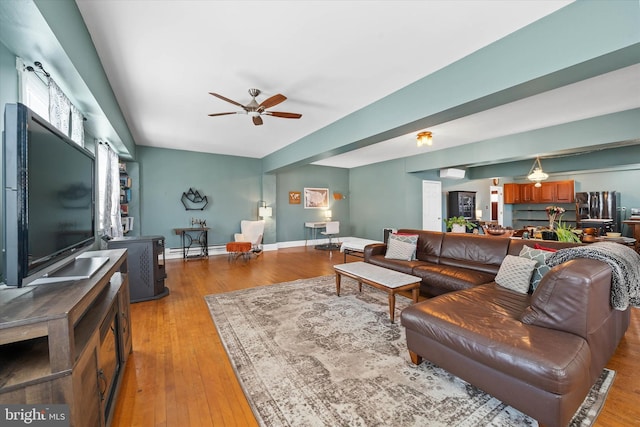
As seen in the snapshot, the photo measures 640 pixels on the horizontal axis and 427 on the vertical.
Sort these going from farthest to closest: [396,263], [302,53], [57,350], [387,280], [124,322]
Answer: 1. [396,263]
2. [387,280]
3. [302,53]
4. [124,322]
5. [57,350]

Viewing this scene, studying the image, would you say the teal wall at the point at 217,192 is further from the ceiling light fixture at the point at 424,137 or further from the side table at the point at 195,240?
the ceiling light fixture at the point at 424,137

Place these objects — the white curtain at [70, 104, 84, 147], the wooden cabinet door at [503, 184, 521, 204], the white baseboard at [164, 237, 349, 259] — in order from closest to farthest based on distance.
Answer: the white curtain at [70, 104, 84, 147] → the white baseboard at [164, 237, 349, 259] → the wooden cabinet door at [503, 184, 521, 204]

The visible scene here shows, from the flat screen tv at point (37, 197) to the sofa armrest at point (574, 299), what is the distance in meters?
2.71

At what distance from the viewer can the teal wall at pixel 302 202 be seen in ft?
26.3

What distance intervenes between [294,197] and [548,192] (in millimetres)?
8147

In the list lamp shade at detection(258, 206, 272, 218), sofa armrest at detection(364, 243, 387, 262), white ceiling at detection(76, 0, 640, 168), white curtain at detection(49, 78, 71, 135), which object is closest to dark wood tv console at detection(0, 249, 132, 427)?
white curtain at detection(49, 78, 71, 135)

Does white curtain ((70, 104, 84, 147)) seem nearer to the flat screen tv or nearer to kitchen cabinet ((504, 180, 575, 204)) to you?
the flat screen tv

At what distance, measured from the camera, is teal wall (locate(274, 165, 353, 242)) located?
8023mm

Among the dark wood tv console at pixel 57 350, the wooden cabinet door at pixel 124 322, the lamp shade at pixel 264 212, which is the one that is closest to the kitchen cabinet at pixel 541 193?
the lamp shade at pixel 264 212

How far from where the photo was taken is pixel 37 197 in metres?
1.23

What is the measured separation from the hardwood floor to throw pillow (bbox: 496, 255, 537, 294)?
757mm

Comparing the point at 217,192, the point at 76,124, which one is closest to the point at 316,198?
the point at 217,192

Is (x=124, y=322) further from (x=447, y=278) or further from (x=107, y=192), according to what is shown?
Answer: (x=447, y=278)

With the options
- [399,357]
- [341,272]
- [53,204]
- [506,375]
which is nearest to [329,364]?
[399,357]
